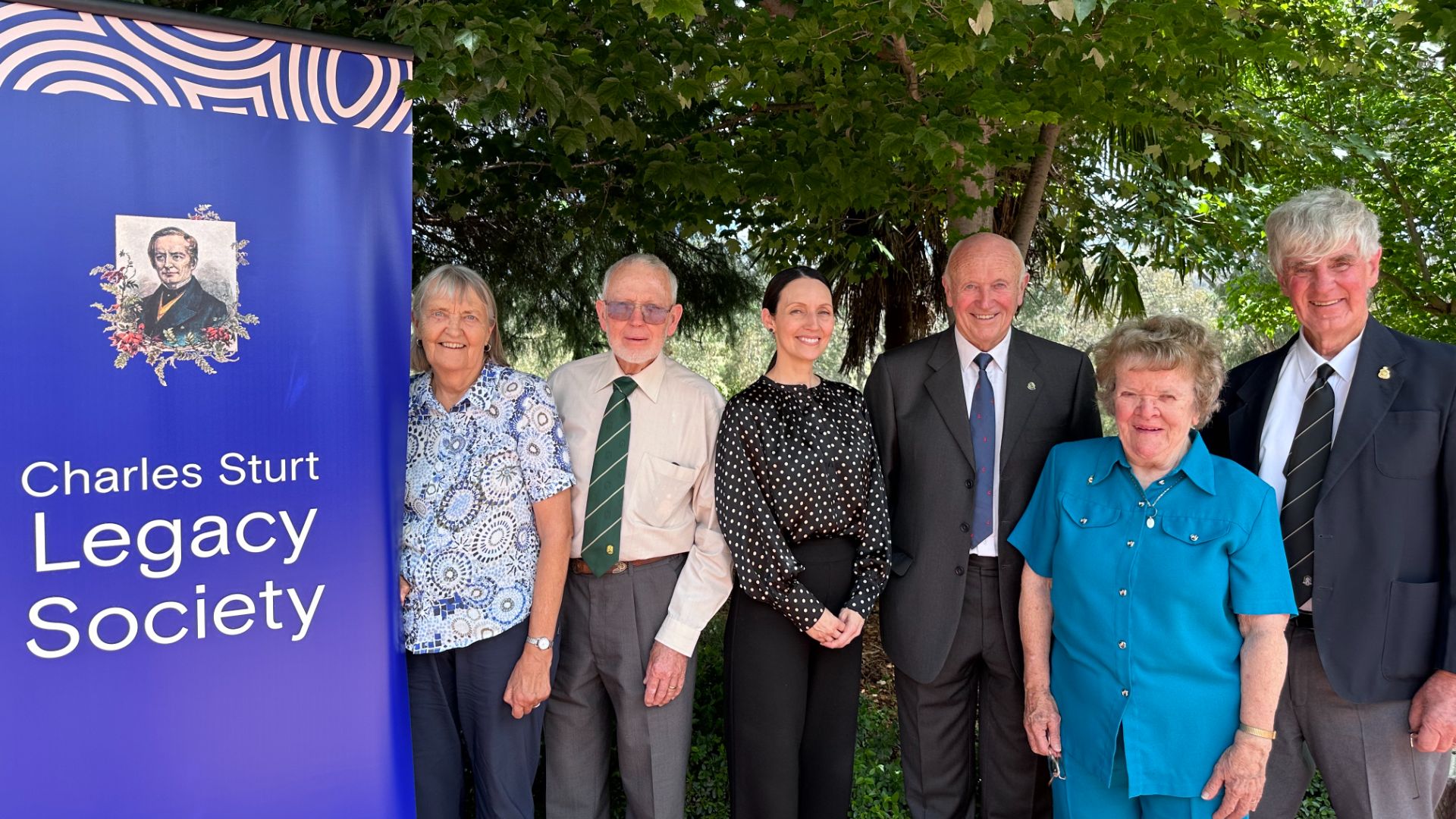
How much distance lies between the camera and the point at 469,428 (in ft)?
8.19

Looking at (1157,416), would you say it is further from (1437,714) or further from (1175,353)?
(1437,714)

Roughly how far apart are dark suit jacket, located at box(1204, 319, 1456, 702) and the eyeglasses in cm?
172

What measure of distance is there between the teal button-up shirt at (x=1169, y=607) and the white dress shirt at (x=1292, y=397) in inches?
11.7

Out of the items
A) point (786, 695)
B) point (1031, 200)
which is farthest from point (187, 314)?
point (1031, 200)

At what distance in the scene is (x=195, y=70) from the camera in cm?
199

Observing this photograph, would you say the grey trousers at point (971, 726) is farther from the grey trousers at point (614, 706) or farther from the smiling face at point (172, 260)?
the smiling face at point (172, 260)

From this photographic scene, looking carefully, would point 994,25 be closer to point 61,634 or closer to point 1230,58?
point 1230,58

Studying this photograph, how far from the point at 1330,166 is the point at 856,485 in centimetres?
477

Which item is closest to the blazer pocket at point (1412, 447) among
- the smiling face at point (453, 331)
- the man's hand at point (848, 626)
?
the man's hand at point (848, 626)

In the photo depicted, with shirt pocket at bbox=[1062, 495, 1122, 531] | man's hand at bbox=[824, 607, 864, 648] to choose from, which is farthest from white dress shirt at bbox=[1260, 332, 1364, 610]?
man's hand at bbox=[824, 607, 864, 648]

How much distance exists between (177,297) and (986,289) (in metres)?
2.06

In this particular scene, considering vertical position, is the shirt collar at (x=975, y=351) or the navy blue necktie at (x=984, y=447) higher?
the shirt collar at (x=975, y=351)

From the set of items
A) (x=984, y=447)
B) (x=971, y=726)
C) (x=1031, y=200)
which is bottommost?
(x=971, y=726)

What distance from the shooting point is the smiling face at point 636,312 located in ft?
8.93
